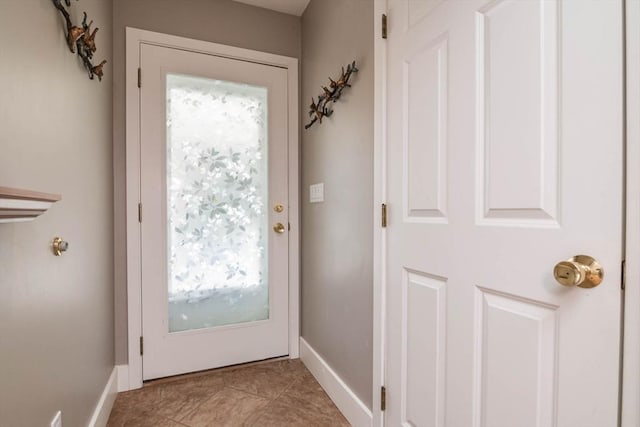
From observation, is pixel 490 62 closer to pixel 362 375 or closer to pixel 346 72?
pixel 346 72

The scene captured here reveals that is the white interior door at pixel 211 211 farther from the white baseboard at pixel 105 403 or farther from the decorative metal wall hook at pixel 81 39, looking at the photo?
the decorative metal wall hook at pixel 81 39

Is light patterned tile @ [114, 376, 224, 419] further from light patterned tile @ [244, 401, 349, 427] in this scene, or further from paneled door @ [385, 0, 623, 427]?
paneled door @ [385, 0, 623, 427]

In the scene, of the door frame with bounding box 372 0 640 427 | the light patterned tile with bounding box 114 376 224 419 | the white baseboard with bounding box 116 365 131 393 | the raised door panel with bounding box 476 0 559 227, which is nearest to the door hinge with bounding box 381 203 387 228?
the raised door panel with bounding box 476 0 559 227

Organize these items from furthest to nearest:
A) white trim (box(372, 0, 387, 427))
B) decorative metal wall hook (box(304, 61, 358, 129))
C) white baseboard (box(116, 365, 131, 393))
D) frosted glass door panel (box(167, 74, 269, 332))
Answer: frosted glass door panel (box(167, 74, 269, 332)), white baseboard (box(116, 365, 131, 393)), decorative metal wall hook (box(304, 61, 358, 129)), white trim (box(372, 0, 387, 427))

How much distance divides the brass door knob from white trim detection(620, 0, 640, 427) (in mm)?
47

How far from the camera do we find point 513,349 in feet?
2.75

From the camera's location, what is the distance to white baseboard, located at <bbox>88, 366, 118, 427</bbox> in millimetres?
1433

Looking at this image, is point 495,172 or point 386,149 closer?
point 495,172

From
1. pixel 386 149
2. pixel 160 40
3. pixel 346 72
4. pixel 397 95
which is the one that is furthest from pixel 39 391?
pixel 160 40

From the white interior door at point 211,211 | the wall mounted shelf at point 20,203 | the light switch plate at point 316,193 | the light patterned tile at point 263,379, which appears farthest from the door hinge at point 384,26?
the light patterned tile at point 263,379

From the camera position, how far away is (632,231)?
619 millimetres

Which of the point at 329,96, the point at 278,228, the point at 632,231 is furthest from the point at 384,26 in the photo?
the point at 278,228

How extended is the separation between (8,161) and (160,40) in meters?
1.55

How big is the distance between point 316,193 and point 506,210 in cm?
129
